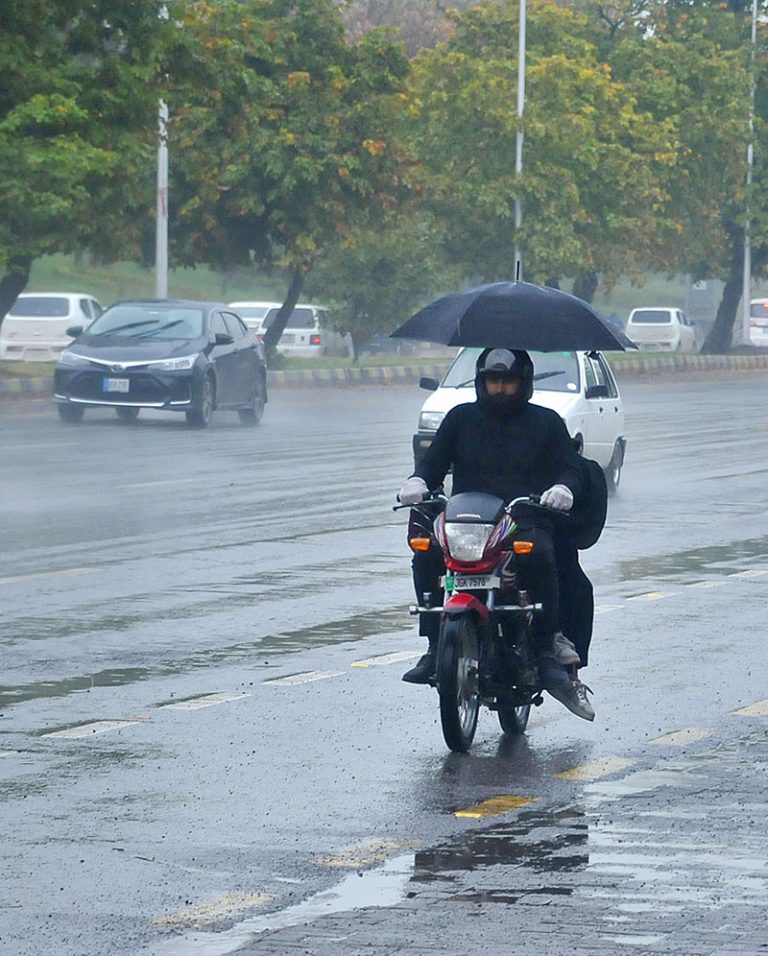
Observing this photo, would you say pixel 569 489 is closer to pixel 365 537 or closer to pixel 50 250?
pixel 365 537

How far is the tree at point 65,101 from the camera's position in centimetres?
3388

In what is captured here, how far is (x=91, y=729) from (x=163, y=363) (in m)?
20.6

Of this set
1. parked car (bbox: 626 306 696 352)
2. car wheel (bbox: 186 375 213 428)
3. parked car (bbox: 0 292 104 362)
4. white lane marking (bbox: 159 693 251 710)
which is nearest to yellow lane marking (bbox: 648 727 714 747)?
white lane marking (bbox: 159 693 251 710)

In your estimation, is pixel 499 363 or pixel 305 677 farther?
pixel 305 677

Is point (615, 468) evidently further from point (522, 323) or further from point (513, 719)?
point (513, 719)

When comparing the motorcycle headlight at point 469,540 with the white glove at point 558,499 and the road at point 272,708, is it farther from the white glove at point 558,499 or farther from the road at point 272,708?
the road at point 272,708

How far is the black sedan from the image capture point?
2939 cm

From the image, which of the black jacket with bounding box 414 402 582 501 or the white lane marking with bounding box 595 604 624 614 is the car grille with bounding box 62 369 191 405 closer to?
the white lane marking with bounding box 595 604 624 614

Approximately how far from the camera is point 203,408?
2980cm

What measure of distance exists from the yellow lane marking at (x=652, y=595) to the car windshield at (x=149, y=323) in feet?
56.3

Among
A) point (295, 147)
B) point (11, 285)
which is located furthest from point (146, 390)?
point (295, 147)

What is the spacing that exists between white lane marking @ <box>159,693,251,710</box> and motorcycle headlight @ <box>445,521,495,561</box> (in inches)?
60.0

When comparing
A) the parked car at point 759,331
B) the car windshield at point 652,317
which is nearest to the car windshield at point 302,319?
the car windshield at point 652,317

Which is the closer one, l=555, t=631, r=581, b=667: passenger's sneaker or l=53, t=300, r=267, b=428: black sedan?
l=555, t=631, r=581, b=667: passenger's sneaker
